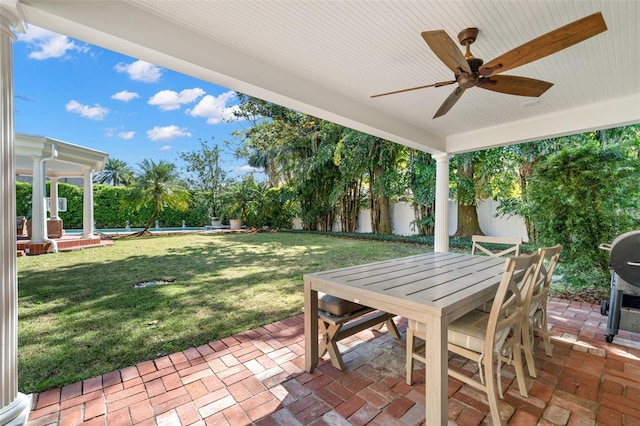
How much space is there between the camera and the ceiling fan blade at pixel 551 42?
1.53m

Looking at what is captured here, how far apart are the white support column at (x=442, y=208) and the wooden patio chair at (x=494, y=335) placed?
3.08m

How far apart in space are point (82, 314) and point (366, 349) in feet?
10.1

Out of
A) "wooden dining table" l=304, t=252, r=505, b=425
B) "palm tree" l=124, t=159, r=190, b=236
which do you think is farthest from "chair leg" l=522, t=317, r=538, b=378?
"palm tree" l=124, t=159, r=190, b=236

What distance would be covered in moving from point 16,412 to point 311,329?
1681 millimetres

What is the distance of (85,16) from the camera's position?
179cm

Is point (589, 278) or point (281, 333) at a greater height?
point (589, 278)

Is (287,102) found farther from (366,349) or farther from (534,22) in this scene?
(366,349)

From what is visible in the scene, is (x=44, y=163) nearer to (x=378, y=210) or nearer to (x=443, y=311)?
(x=443, y=311)

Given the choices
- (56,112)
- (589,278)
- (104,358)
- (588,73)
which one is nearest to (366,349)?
(104,358)

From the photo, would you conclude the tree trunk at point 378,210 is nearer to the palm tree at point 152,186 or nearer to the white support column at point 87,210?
the palm tree at point 152,186

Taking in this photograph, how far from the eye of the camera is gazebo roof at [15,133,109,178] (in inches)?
230

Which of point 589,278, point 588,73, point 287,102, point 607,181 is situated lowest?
point 589,278

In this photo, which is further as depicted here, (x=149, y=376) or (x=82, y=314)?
(x=82, y=314)

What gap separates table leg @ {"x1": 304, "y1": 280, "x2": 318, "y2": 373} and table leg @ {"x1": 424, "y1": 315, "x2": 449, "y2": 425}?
88cm
